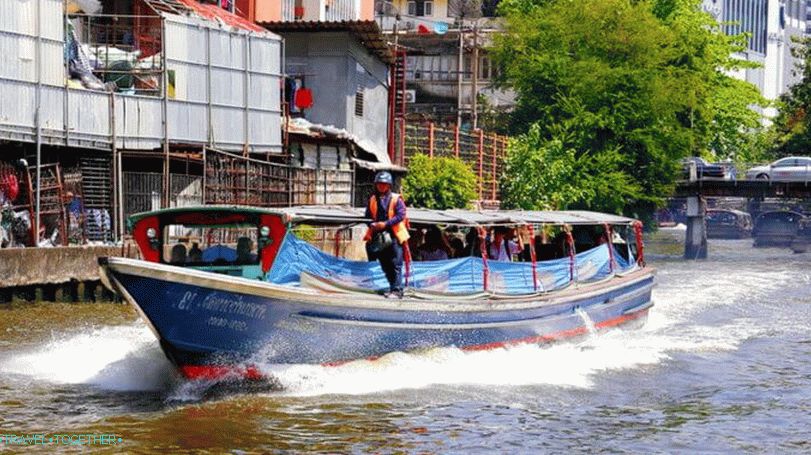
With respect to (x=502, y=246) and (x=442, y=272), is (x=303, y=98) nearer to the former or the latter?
(x=502, y=246)

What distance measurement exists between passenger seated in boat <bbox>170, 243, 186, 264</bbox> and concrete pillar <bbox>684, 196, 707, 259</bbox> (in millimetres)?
40392

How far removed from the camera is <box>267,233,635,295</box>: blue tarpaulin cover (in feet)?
52.0

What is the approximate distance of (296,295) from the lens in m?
15.1

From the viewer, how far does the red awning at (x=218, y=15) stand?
34.1 m

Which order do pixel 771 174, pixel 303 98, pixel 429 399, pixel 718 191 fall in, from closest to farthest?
pixel 429 399, pixel 303 98, pixel 718 191, pixel 771 174

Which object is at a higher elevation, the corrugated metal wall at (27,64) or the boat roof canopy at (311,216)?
the corrugated metal wall at (27,64)

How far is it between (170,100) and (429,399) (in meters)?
16.1

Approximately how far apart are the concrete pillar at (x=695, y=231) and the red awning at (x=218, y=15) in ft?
78.8

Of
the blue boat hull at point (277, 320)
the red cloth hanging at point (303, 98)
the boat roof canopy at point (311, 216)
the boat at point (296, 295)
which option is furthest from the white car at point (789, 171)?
the blue boat hull at point (277, 320)

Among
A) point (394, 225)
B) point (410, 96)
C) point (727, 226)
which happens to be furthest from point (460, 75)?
point (394, 225)

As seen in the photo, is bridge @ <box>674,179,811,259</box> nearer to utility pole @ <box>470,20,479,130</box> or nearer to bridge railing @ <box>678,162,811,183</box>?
bridge railing @ <box>678,162,811,183</box>

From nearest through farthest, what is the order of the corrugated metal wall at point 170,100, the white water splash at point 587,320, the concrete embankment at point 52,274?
the white water splash at point 587,320, the concrete embankment at point 52,274, the corrugated metal wall at point 170,100

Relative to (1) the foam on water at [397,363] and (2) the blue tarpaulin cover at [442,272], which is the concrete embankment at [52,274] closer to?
(1) the foam on water at [397,363]

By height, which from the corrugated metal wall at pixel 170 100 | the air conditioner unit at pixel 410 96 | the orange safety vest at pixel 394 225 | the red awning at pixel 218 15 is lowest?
the orange safety vest at pixel 394 225
